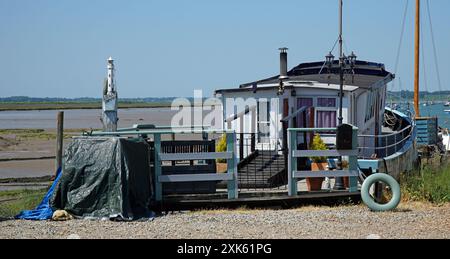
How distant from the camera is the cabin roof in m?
18.5

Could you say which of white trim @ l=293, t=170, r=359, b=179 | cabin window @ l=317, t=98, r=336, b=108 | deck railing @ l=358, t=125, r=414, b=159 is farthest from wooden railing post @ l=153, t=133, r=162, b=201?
deck railing @ l=358, t=125, r=414, b=159

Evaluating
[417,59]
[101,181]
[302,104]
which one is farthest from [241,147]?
[417,59]

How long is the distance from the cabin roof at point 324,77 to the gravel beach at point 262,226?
21.5 ft

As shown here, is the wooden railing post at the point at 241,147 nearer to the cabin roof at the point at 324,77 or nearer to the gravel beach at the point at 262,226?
the cabin roof at the point at 324,77

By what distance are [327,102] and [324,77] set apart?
4.00 m

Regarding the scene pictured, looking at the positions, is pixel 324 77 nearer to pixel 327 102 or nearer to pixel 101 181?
pixel 327 102

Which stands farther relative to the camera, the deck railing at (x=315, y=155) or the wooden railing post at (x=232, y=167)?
the deck railing at (x=315, y=155)

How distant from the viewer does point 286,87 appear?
18062mm

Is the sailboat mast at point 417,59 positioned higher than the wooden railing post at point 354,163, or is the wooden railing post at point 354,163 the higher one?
the sailboat mast at point 417,59

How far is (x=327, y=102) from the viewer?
18.0 metres

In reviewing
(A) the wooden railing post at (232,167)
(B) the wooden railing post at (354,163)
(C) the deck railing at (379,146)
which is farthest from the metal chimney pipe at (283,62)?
(A) the wooden railing post at (232,167)

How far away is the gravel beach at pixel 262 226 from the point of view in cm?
1016

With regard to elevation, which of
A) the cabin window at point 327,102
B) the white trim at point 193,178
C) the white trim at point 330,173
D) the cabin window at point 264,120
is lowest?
the white trim at point 193,178
